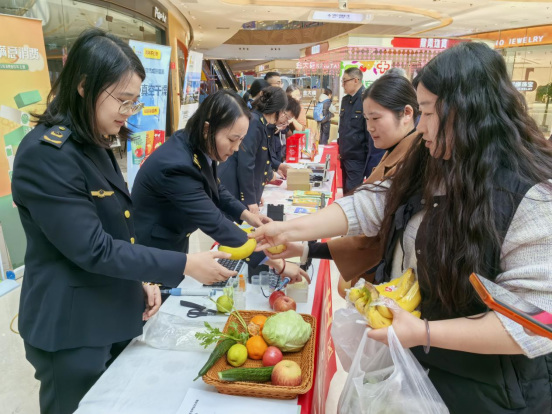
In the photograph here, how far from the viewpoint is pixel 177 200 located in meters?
1.85

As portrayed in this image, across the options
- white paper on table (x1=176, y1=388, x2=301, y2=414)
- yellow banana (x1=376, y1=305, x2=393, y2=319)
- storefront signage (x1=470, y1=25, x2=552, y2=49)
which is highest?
storefront signage (x1=470, y1=25, x2=552, y2=49)

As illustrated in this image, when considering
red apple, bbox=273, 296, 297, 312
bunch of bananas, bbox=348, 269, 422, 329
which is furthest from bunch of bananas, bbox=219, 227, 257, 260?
bunch of bananas, bbox=348, 269, 422, 329

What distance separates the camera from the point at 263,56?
23344 mm

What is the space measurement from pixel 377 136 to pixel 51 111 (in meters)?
1.68

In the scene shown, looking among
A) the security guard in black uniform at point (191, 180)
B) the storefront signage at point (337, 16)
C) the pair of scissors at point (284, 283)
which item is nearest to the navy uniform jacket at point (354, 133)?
the security guard in black uniform at point (191, 180)

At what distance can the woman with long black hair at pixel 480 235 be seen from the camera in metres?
0.92

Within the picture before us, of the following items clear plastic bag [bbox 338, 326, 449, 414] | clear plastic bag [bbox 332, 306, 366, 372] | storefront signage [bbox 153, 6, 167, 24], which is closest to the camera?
clear plastic bag [bbox 338, 326, 449, 414]

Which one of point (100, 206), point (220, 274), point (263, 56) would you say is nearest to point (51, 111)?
point (100, 206)

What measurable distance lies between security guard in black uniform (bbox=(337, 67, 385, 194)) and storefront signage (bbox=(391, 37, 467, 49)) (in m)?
5.44

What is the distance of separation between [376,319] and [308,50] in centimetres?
1606

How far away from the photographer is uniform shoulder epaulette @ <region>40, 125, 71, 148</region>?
1.12 meters

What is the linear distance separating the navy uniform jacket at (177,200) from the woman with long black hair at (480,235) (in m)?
0.91

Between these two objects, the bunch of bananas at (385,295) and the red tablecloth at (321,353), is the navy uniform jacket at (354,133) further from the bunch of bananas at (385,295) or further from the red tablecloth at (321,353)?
the bunch of bananas at (385,295)

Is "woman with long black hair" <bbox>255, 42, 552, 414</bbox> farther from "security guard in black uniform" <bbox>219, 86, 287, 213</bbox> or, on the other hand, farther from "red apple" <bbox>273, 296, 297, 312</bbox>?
"security guard in black uniform" <bbox>219, 86, 287, 213</bbox>
